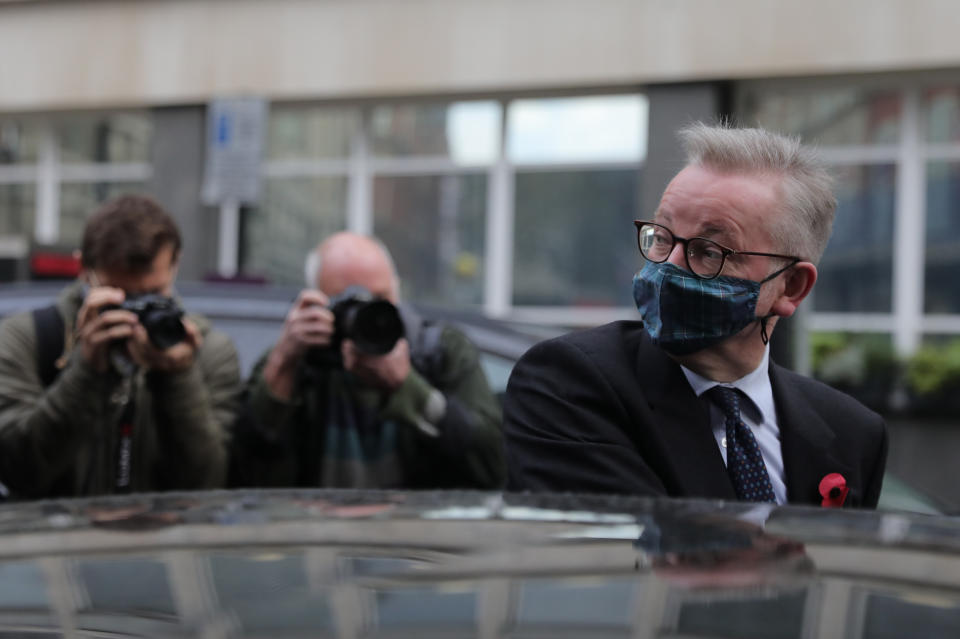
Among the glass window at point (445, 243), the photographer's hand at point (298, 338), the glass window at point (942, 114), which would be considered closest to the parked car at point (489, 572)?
the photographer's hand at point (298, 338)

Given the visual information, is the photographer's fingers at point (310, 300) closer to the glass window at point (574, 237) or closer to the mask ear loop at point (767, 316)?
the mask ear loop at point (767, 316)

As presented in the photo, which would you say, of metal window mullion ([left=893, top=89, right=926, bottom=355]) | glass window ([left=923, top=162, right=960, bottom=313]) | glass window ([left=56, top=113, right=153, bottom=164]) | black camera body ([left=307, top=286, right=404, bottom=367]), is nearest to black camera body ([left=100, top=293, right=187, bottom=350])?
black camera body ([left=307, top=286, right=404, bottom=367])

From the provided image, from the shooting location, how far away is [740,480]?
2061 mm

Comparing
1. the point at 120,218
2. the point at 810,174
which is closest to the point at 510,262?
the point at 120,218

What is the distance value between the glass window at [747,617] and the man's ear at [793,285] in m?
1.10

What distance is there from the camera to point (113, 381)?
3240 millimetres

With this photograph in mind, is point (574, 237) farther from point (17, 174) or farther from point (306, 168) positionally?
point (17, 174)

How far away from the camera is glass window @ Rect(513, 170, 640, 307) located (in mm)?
10859

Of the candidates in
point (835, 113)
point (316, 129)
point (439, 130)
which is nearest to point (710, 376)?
point (835, 113)

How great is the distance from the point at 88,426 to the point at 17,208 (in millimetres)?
10221

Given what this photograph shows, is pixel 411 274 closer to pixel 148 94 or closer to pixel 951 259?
pixel 148 94

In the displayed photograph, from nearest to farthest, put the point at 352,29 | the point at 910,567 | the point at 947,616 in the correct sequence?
the point at 947,616
the point at 910,567
the point at 352,29

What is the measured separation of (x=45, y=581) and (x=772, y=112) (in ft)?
33.0

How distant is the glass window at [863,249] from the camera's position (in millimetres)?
10328
